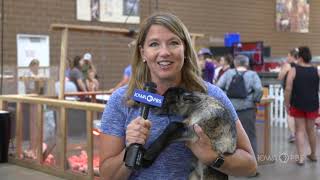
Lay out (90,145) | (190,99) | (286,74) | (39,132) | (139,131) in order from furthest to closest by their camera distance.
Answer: (286,74), (39,132), (90,145), (190,99), (139,131)

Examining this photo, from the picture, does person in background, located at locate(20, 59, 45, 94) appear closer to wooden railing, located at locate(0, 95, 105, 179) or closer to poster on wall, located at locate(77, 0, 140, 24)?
wooden railing, located at locate(0, 95, 105, 179)

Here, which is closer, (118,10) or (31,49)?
(31,49)

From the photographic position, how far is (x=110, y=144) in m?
2.31

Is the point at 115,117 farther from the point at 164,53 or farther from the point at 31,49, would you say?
the point at 31,49

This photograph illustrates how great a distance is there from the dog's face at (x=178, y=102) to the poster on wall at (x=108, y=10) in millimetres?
13316

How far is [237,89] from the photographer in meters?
7.68

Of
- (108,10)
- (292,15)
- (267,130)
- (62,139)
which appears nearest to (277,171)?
(267,130)

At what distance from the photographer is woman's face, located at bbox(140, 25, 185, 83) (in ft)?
7.41

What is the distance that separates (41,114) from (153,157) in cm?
615

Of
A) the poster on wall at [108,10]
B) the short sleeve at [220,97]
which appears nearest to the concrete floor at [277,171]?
the short sleeve at [220,97]

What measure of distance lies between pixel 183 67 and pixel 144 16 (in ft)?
49.0

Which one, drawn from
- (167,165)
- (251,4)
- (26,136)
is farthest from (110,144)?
(251,4)

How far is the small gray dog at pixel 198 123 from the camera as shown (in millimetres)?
2121

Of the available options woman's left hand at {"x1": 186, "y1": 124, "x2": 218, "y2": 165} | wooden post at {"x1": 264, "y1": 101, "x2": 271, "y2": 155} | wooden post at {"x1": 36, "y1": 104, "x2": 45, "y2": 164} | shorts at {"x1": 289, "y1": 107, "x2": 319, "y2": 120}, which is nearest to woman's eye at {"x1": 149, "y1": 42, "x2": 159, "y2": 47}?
woman's left hand at {"x1": 186, "y1": 124, "x2": 218, "y2": 165}
